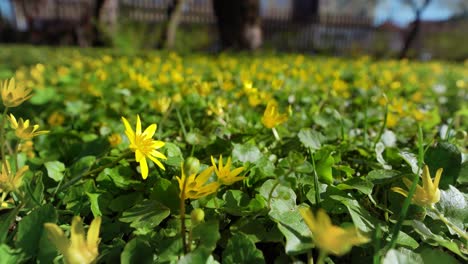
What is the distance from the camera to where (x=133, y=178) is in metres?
1.11

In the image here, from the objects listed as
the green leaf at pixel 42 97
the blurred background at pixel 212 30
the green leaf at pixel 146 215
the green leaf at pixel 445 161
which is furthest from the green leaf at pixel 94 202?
the blurred background at pixel 212 30

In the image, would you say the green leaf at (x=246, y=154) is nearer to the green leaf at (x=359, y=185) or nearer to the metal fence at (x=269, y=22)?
the green leaf at (x=359, y=185)

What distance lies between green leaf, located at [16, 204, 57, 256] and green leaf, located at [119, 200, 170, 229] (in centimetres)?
13

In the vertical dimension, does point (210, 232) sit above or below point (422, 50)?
above

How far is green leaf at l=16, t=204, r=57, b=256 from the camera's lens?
0.73m

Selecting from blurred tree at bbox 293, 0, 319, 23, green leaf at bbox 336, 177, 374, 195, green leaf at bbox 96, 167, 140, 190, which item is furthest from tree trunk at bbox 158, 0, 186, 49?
blurred tree at bbox 293, 0, 319, 23

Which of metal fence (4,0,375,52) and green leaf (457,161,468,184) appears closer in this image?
green leaf (457,161,468,184)

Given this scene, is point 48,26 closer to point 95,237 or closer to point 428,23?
point 95,237

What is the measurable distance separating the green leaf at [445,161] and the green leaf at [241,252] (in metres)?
0.50

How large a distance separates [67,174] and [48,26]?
1658cm

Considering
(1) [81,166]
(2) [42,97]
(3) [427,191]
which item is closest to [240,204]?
(3) [427,191]

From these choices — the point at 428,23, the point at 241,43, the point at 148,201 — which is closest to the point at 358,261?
the point at 148,201

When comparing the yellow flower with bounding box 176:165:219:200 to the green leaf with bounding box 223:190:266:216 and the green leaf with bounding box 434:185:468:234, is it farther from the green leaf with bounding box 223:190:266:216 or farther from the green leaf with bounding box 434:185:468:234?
the green leaf with bounding box 434:185:468:234

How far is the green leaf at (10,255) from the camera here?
0.69 metres
